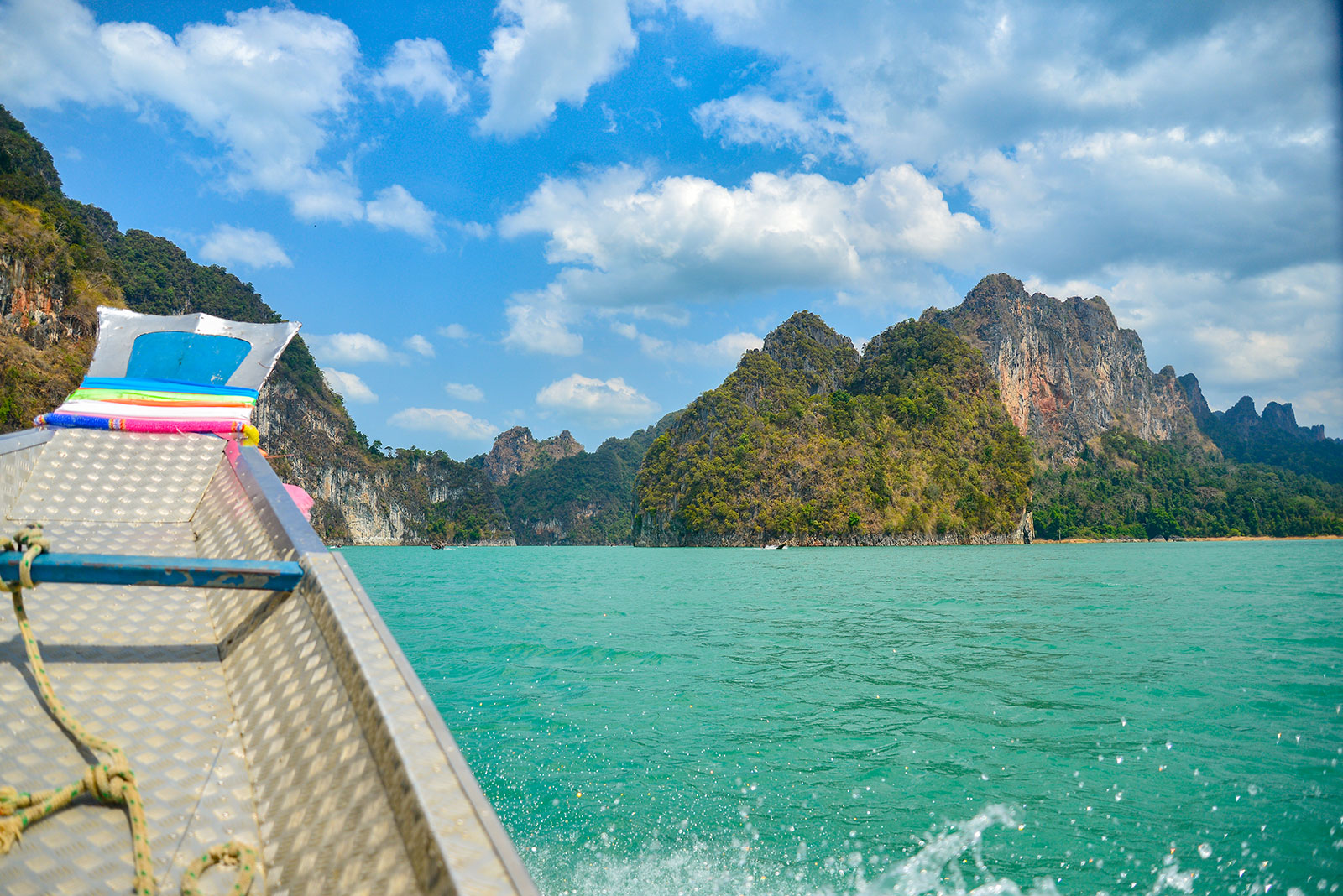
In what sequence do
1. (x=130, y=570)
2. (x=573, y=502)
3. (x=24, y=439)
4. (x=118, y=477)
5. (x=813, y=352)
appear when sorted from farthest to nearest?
(x=573, y=502) < (x=813, y=352) < (x=118, y=477) < (x=24, y=439) < (x=130, y=570)

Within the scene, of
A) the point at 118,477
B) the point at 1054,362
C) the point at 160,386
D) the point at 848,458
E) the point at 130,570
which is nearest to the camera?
the point at 130,570

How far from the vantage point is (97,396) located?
3467mm

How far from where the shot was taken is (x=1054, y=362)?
118 metres

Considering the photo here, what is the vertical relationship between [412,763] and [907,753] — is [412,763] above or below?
above

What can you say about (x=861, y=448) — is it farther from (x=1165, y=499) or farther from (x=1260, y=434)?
(x=1260, y=434)

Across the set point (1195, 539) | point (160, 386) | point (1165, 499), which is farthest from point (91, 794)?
point (1165, 499)

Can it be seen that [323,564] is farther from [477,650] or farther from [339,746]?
[477,650]

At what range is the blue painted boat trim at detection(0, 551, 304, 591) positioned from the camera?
1.58 m

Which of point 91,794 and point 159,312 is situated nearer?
point 91,794

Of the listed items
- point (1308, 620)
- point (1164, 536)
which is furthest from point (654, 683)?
point (1164, 536)

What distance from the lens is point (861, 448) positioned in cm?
8069

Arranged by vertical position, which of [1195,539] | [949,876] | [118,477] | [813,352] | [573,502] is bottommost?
[1195,539]

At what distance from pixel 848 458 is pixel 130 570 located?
8107 centimetres

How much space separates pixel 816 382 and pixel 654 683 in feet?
307
